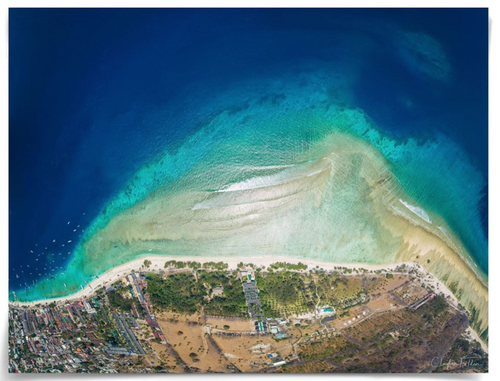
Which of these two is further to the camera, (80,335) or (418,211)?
(80,335)

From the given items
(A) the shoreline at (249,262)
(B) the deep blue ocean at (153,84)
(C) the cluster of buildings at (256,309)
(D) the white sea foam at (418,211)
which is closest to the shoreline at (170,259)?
(A) the shoreline at (249,262)

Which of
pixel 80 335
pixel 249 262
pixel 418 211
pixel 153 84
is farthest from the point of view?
pixel 153 84

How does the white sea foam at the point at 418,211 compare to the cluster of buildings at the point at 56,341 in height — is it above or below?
above

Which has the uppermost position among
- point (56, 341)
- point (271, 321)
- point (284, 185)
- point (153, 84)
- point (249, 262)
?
point (153, 84)

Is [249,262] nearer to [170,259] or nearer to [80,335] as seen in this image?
[170,259]

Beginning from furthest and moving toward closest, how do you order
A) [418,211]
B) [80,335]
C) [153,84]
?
1. [153,84]
2. [80,335]
3. [418,211]

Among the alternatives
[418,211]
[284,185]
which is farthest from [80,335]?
[418,211]

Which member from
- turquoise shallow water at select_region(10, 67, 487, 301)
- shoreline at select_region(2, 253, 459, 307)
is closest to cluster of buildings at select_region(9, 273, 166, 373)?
shoreline at select_region(2, 253, 459, 307)

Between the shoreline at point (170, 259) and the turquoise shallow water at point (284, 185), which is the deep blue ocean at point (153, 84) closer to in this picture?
the turquoise shallow water at point (284, 185)
